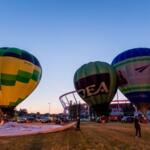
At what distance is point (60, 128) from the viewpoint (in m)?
28.5

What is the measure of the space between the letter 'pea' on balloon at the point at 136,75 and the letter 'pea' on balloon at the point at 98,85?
1.66 m

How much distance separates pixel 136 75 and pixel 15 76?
19.0 metres

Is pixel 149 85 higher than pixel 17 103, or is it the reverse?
pixel 149 85

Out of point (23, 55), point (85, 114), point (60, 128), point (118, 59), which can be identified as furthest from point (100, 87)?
point (85, 114)

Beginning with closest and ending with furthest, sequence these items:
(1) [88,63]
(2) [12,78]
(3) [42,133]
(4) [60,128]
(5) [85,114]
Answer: (3) [42,133], (4) [60,128], (2) [12,78], (1) [88,63], (5) [85,114]

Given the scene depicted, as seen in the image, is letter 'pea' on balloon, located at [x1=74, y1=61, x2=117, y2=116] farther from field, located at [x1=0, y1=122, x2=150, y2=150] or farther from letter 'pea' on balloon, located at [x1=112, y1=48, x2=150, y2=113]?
field, located at [x1=0, y1=122, x2=150, y2=150]

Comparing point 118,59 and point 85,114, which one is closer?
point 118,59

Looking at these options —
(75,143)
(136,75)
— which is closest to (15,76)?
(136,75)

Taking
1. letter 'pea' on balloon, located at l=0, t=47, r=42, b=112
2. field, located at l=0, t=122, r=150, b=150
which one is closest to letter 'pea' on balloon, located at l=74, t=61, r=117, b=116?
letter 'pea' on balloon, located at l=0, t=47, r=42, b=112

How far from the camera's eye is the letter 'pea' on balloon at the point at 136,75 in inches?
1921

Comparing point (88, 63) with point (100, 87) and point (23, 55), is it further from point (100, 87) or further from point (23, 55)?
point (23, 55)

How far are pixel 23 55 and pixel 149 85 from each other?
1983cm

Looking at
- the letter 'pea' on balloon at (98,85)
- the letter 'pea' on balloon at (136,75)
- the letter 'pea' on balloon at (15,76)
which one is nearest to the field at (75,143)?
the letter 'pea' on balloon at (15,76)

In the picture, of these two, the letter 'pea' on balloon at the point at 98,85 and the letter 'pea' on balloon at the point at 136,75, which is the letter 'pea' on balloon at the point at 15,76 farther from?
the letter 'pea' on balloon at the point at 136,75
